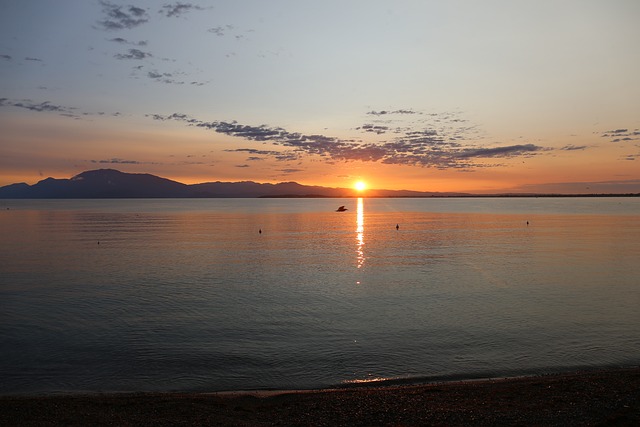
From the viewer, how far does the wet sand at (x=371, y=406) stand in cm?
1153

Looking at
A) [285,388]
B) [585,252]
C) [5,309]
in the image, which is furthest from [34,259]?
[585,252]

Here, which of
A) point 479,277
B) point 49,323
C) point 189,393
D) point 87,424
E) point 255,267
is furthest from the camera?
point 255,267

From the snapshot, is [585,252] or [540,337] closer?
[540,337]

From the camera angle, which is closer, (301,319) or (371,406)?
(371,406)

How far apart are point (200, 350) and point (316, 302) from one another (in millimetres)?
9846

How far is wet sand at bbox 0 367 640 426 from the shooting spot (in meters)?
11.5

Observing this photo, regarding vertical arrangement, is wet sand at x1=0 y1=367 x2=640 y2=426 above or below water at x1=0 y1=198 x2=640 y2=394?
above

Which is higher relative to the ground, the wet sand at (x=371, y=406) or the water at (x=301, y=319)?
the wet sand at (x=371, y=406)

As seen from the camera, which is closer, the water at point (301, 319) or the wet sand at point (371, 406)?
the wet sand at point (371, 406)

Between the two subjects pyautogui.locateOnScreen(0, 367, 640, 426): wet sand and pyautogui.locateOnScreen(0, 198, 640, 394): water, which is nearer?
pyautogui.locateOnScreen(0, 367, 640, 426): wet sand

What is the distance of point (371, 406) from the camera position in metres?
12.8

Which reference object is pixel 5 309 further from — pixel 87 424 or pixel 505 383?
pixel 505 383

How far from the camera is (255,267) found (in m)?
Answer: 41.1

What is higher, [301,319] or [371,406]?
[371,406]
